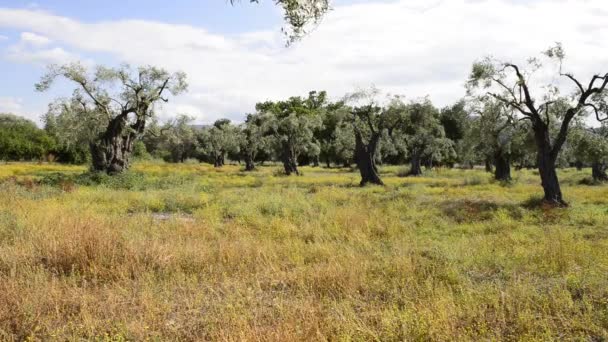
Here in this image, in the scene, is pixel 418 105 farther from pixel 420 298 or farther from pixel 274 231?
pixel 420 298

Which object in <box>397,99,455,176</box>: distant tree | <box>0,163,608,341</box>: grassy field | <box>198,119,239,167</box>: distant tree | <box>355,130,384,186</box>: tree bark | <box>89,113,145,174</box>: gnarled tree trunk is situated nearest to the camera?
<box>0,163,608,341</box>: grassy field

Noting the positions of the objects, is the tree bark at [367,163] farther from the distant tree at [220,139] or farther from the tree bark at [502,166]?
the distant tree at [220,139]

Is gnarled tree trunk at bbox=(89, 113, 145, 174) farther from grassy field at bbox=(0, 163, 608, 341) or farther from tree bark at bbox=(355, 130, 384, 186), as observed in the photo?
grassy field at bbox=(0, 163, 608, 341)

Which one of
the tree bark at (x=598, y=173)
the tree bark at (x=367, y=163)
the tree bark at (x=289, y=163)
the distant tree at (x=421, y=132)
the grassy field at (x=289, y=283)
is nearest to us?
the grassy field at (x=289, y=283)

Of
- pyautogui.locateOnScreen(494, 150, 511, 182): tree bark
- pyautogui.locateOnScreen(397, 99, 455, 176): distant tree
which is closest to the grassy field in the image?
pyautogui.locateOnScreen(494, 150, 511, 182): tree bark

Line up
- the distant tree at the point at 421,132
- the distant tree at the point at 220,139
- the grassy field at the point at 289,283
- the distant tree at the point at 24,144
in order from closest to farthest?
the grassy field at the point at 289,283, the distant tree at the point at 421,132, the distant tree at the point at 220,139, the distant tree at the point at 24,144

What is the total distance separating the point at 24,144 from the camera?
7138 centimetres

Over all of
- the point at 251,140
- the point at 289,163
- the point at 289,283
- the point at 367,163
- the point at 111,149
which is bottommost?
the point at 289,283

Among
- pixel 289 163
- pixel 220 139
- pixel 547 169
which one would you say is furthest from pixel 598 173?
pixel 220 139

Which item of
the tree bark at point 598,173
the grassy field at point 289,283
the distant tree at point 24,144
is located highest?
the distant tree at point 24,144

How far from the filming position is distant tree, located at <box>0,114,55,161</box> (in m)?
69.6

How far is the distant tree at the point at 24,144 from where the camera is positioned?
228ft

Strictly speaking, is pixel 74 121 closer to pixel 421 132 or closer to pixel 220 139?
pixel 421 132

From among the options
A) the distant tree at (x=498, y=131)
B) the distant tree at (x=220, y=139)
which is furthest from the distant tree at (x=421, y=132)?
the distant tree at (x=220, y=139)
